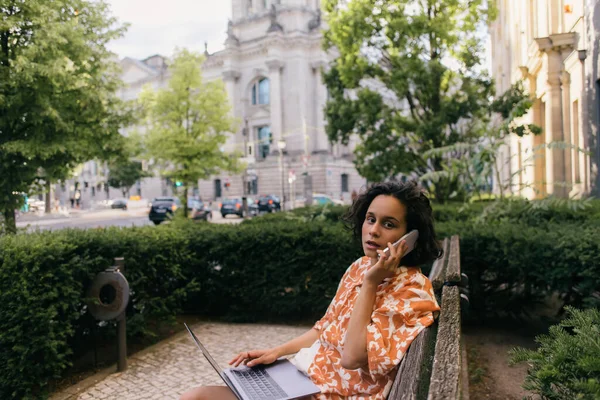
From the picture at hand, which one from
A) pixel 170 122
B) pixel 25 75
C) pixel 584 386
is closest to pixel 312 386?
pixel 584 386

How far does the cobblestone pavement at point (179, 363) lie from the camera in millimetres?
5062

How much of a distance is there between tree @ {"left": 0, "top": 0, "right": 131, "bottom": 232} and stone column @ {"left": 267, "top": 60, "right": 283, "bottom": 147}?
53.4 metres

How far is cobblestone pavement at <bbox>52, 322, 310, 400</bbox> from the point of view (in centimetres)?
506

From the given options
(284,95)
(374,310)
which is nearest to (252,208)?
(284,95)

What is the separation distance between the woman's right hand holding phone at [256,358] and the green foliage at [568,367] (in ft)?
4.14

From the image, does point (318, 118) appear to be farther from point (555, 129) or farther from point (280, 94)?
point (555, 129)

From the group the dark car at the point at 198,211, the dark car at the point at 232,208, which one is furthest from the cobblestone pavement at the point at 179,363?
the dark car at the point at 232,208

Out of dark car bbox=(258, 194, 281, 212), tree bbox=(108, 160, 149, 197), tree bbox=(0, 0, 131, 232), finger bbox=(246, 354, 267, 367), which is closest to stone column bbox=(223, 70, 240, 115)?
tree bbox=(108, 160, 149, 197)

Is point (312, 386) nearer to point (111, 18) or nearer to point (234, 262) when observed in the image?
point (234, 262)

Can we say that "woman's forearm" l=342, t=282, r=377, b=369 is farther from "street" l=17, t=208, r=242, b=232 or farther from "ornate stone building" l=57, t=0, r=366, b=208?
"ornate stone building" l=57, t=0, r=366, b=208

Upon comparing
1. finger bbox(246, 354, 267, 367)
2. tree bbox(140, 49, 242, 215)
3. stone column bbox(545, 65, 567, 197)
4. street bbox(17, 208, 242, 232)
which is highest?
tree bbox(140, 49, 242, 215)

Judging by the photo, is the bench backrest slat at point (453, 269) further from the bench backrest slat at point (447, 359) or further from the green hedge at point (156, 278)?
the green hedge at point (156, 278)

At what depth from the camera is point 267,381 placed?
8.50 ft

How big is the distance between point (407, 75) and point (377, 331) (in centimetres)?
1536
